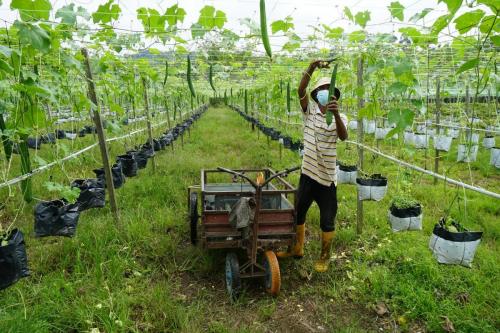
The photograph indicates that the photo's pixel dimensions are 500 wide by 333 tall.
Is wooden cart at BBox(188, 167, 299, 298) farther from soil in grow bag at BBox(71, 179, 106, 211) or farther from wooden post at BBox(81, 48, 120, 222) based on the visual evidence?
wooden post at BBox(81, 48, 120, 222)

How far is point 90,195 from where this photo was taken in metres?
3.98

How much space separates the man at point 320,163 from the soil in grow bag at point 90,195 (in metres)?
2.06

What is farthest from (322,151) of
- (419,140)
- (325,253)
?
(419,140)

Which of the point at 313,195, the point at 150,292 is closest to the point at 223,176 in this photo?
the point at 313,195

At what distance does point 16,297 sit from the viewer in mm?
3250

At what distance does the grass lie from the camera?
3.05 meters

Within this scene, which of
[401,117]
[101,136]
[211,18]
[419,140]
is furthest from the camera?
[419,140]

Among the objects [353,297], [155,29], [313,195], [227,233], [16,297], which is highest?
[155,29]

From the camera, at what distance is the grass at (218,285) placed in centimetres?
305

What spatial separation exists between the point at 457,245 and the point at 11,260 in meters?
2.93

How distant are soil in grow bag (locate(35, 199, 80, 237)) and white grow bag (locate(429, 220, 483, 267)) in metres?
2.99

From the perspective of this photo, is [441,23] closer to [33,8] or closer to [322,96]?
[322,96]

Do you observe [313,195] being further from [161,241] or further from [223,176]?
[223,176]

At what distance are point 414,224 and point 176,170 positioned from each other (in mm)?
5458
